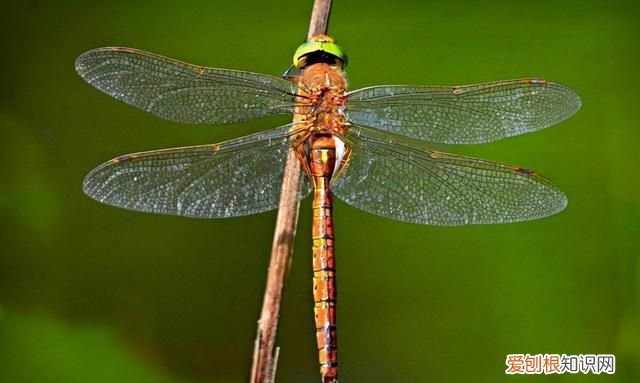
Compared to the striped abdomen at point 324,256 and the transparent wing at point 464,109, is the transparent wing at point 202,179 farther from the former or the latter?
the transparent wing at point 464,109

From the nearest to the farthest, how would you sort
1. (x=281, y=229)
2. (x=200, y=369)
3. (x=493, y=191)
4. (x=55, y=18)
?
(x=281, y=229) < (x=493, y=191) < (x=200, y=369) < (x=55, y=18)

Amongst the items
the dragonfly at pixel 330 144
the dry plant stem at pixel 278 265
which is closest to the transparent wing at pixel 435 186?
the dragonfly at pixel 330 144

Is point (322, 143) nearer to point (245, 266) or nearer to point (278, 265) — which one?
point (278, 265)

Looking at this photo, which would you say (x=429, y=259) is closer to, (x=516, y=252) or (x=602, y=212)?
(x=516, y=252)

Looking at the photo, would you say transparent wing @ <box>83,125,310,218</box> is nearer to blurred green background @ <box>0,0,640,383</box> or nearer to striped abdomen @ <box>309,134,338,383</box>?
striped abdomen @ <box>309,134,338,383</box>

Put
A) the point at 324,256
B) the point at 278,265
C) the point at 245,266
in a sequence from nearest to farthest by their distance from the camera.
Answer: the point at 278,265 → the point at 324,256 → the point at 245,266

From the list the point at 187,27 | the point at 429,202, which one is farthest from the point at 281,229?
the point at 187,27

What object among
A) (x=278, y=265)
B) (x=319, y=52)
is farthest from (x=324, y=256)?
(x=319, y=52)
